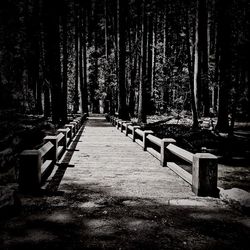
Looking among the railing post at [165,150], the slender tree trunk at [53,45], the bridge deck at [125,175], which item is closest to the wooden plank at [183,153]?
the railing post at [165,150]

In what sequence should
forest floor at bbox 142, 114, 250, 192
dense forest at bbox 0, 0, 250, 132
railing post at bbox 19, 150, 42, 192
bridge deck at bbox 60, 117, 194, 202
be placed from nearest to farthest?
railing post at bbox 19, 150, 42, 192
bridge deck at bbox 60, 117, 194, 202
forest floor at bbox 142, 114, 250, 192
dense forest at bbox 0, 0, 250, 132

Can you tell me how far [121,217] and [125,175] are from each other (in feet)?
10.5

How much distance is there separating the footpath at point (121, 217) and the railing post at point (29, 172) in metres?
0.25

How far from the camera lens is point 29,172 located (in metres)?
6.46

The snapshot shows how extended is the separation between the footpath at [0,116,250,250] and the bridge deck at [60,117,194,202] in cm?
2

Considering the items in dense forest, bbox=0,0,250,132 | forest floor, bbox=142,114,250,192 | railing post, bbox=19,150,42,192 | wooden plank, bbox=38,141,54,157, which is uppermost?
dense forest, bbox=0,0,250,132

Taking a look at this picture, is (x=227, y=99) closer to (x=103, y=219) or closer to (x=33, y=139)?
(x=33, y=139)

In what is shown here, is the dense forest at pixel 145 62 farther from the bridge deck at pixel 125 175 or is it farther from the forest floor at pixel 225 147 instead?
the bridge deck at pixel 125 175

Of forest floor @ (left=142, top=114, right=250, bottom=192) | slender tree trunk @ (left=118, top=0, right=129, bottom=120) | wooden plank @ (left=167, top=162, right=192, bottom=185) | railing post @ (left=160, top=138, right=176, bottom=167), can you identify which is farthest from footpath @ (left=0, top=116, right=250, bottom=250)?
slender tree trunk @ (left=118, top=0, right=129, bottom=120)

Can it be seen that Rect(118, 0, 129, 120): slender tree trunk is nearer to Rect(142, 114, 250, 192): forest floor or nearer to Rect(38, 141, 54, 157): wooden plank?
Rect(142, 114, 250, 192): forest floor

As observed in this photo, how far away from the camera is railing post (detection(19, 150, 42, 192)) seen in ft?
21.1

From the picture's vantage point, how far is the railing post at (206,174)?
20.3ft

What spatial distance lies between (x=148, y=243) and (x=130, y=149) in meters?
9.03

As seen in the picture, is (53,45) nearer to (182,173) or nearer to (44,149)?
(44,149)
